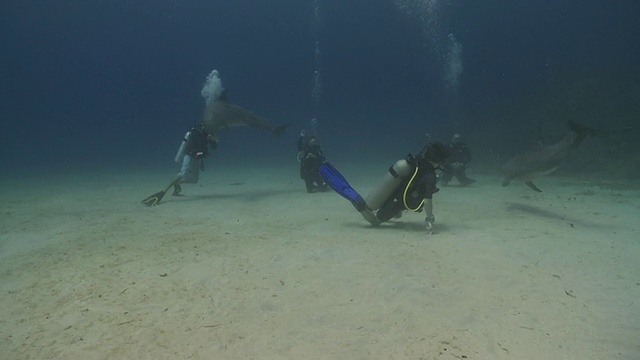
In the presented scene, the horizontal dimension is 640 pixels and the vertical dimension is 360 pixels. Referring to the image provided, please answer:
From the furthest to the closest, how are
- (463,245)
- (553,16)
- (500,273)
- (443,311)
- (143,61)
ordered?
1. (143,61)
2. (553,16)
3. (463,245)
4. (500,273)
5. (443,311)

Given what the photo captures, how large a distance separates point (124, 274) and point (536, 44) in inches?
4452

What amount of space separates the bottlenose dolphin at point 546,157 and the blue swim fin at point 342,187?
5057 millimetres

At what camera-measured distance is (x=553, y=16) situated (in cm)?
9988

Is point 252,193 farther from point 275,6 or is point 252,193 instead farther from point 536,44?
point 536,44

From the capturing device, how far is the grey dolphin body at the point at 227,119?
11.5m

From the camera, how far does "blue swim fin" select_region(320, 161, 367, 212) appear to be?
7.85 metres

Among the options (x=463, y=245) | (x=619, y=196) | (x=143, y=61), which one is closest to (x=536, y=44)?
(x=619, y=196)

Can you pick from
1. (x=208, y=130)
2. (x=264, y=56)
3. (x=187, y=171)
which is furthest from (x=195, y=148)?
(x=264, y=56)

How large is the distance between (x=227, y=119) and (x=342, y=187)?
515cm

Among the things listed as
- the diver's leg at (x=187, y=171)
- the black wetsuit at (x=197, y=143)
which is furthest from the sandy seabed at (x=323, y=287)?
the black wetsuit at (x=197, y=143)

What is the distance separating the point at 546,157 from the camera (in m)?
9.44

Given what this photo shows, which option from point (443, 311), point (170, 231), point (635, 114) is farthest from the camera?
point (635, 114)

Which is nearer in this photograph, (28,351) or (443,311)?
(28,351)

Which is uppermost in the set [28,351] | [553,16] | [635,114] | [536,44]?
[553,16]
